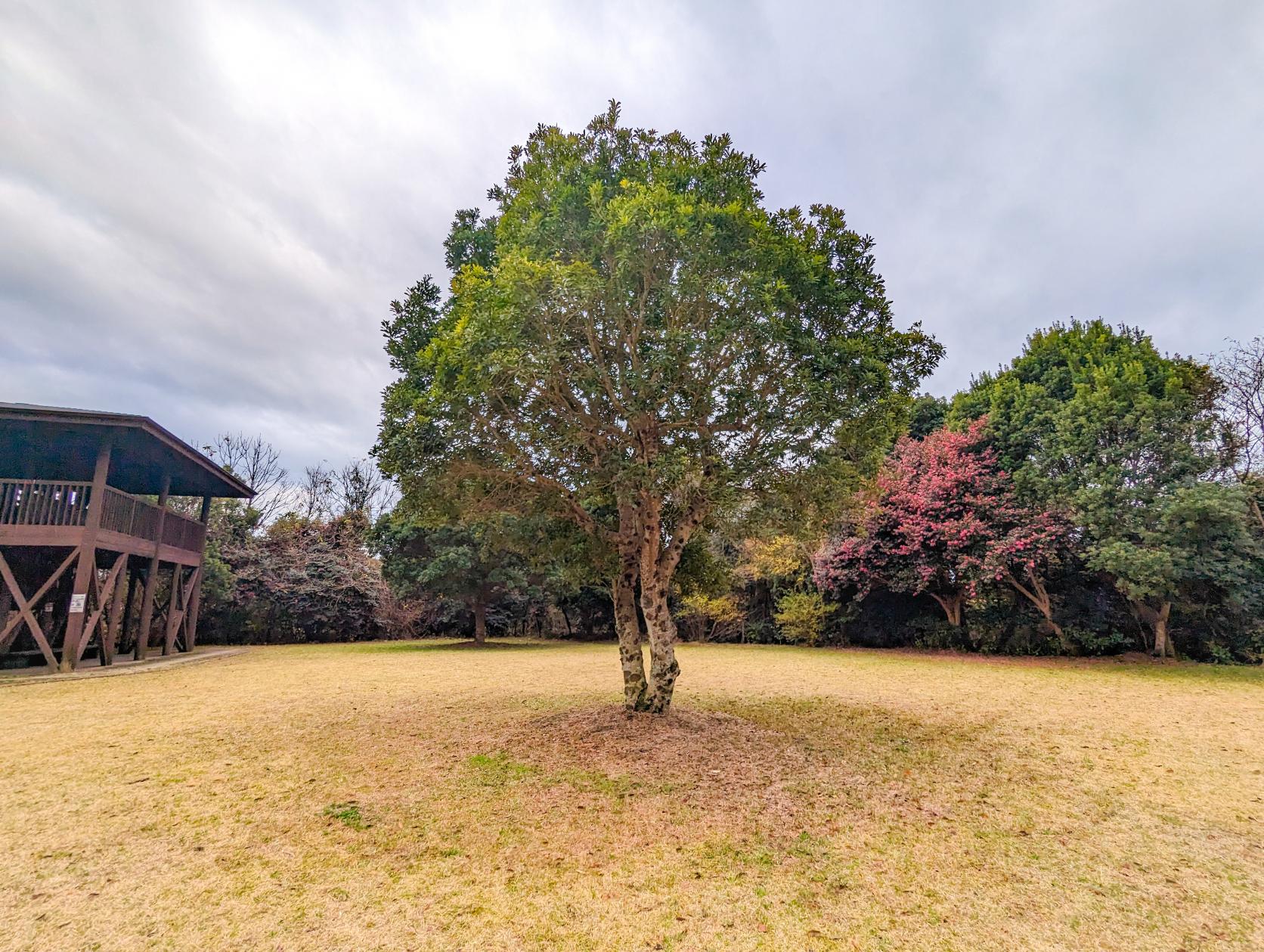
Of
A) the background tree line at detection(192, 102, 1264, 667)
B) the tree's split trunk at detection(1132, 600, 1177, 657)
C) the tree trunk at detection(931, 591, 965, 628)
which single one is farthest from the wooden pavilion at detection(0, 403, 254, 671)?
the tree's split trunk at detection(1132, 600, 1177, 657)

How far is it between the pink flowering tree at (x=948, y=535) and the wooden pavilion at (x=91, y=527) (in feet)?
54.1

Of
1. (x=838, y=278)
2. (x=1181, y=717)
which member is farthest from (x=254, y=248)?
(x=1181, y=717)

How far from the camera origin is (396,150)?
32.0 ft

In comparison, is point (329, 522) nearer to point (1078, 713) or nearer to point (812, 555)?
point (812, 555)

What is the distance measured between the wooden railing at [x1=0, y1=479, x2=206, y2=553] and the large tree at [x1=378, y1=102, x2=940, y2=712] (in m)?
8.88

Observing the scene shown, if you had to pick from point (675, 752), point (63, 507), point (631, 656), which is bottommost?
point (675, 752)

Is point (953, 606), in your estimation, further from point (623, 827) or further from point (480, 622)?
point (623, 827)

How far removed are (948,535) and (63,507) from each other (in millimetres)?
19479

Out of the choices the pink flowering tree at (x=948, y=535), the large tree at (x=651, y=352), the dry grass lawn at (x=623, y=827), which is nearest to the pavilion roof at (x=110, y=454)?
the dry grass lawn at (x=623, y=827)

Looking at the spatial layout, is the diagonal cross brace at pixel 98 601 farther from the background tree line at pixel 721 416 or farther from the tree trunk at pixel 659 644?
the tree trunk at pixel 659 644

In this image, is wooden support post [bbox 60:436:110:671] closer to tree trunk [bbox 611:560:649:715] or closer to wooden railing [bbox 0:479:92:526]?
wooden railing [bbox 0:479:92:526]

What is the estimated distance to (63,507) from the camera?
35.4 ft

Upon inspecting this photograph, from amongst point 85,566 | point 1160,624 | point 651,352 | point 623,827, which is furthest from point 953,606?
point 85,566

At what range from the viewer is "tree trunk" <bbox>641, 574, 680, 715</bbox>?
21.6ft
